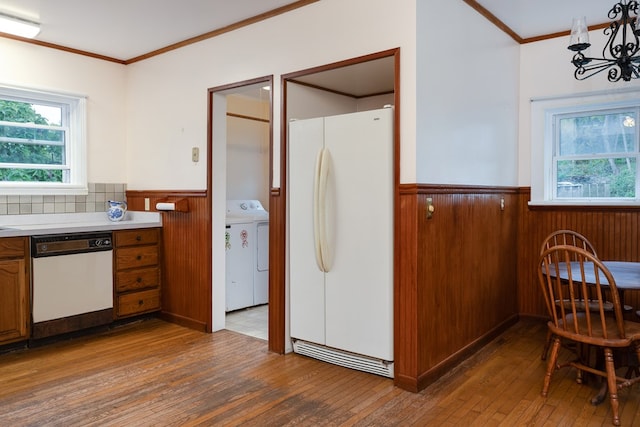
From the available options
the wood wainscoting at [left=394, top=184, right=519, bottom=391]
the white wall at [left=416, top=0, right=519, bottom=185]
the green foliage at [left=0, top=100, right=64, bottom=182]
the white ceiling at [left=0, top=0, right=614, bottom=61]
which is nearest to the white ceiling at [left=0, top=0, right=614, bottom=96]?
the white ceiling at [left=0, top=0, right=614, bottom=61]

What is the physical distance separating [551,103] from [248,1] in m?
2.69

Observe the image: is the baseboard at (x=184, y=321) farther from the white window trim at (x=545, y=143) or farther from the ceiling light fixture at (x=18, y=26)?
the white window trim at (x=545, y=143)

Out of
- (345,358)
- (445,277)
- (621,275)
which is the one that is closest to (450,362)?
(445,277)

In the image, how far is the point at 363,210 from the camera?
2982mm

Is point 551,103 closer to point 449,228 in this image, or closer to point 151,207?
point 449,228

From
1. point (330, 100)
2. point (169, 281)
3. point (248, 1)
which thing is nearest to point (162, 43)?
point (248, 1)

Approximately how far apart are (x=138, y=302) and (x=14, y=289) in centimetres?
102

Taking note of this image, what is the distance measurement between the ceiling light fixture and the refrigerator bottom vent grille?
3.09m

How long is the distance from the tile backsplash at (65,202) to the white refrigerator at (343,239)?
2.21 meters

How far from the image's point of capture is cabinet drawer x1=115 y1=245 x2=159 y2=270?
13.3 feet

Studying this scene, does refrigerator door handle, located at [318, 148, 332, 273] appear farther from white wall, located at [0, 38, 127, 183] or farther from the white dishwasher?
white wall, located at [0, 38, 127, 183]

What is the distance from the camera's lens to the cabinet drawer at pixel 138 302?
4074 millimetres

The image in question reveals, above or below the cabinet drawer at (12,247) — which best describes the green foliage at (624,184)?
above

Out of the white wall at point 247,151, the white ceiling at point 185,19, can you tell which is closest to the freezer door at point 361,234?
the white ceiling at point 185,19
